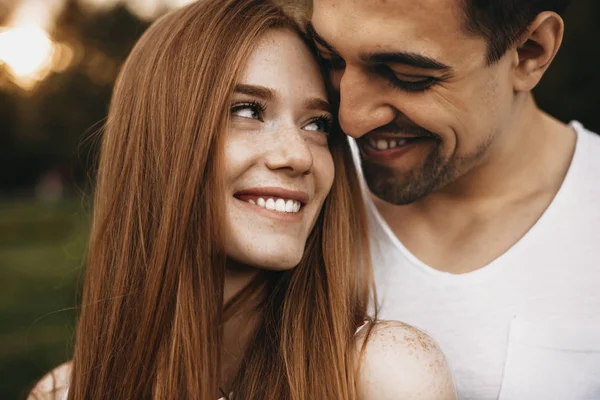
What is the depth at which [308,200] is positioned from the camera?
250cm

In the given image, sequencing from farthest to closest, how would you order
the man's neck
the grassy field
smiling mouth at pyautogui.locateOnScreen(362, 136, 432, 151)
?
1. the grassy field
2. the man's neck
3. smiling mouth at pyautogui.locateOnScreen(362, 136, 432, 151)

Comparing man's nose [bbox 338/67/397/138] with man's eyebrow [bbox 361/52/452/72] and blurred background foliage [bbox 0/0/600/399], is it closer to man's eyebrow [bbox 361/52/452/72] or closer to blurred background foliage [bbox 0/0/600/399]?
man's eyebrow [bbox 361/52/452/72]

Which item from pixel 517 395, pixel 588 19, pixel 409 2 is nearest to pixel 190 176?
pixel 409 2

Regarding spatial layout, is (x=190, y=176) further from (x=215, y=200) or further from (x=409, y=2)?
(x=409, y=2)

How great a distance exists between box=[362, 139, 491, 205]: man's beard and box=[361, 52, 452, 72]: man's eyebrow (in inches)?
14.2

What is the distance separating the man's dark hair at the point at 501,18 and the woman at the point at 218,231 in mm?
601

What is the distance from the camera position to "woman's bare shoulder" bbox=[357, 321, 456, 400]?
6.75ft

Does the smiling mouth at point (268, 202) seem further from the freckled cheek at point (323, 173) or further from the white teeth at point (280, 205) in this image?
the freckled cheek at point (323, 173)

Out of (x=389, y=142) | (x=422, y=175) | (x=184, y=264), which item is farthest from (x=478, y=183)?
(x=184, y=264)

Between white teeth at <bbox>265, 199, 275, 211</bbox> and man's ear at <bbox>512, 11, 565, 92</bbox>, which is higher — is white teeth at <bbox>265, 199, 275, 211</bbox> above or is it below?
below

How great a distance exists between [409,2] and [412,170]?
2.41ft

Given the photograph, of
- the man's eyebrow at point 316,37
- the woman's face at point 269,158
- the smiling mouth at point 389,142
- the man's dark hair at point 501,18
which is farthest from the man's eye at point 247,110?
the man's dark hair at point 501,18

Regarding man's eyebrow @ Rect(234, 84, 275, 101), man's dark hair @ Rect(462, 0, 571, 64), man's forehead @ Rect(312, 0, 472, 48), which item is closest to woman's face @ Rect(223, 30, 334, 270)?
man's eyebrow @ Rect(234, 84, 275, 101)

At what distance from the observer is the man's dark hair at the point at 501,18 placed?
2433 millimetres
